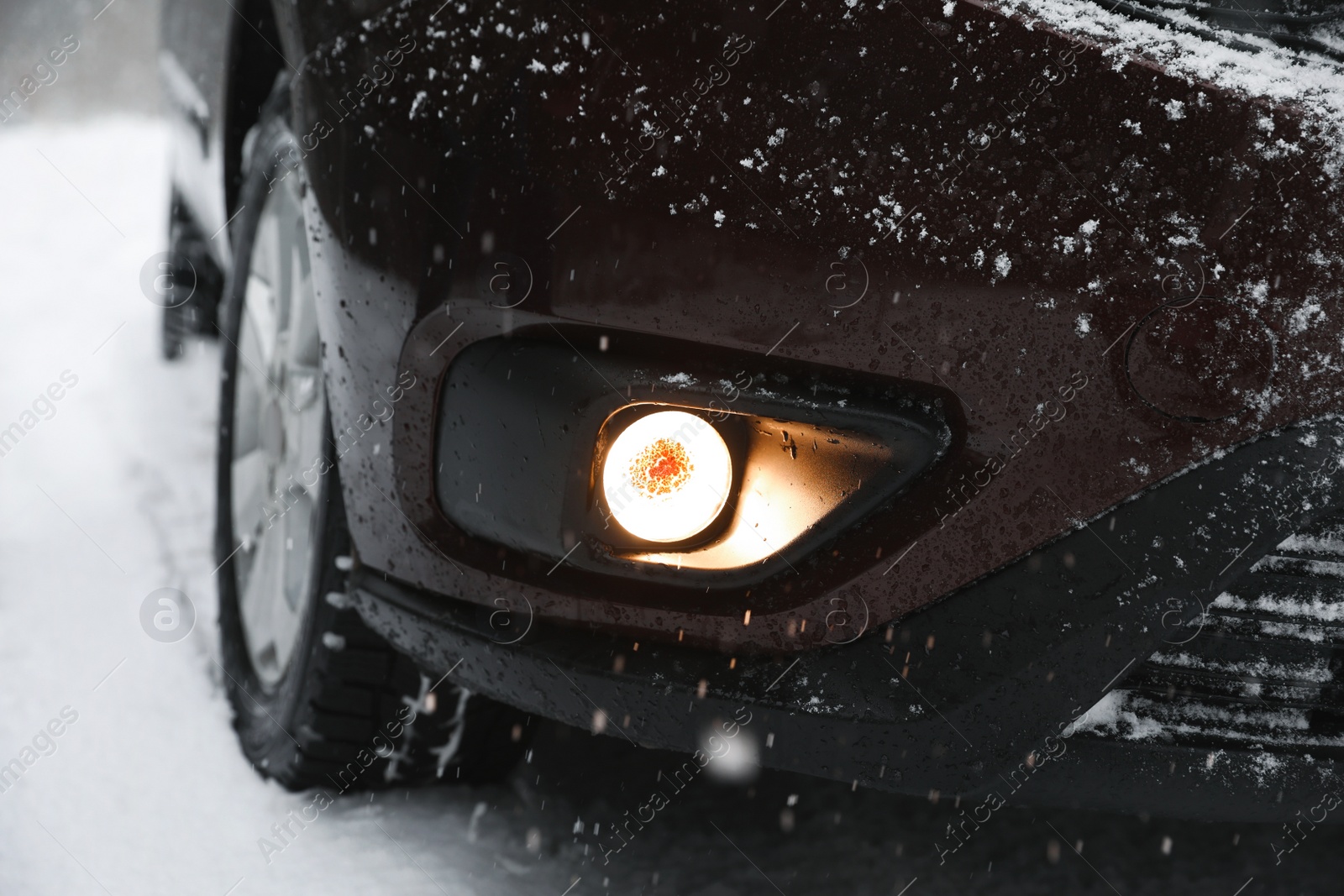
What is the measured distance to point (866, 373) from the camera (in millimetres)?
1098

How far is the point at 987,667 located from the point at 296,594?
1040 mm

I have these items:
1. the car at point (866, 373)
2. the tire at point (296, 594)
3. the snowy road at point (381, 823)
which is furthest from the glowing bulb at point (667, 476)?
the snowy road at point (381, 823)

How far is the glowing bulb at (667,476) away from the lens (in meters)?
1.16

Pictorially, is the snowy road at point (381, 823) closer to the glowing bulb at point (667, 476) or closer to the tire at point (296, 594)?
the tire at point (296, 594)

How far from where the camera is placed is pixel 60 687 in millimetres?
1905

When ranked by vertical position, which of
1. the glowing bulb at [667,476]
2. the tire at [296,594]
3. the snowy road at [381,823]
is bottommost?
the snowy road at [381,823]

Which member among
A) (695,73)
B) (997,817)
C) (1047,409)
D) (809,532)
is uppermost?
(695,73)

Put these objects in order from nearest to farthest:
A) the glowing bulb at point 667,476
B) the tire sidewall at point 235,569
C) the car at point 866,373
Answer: the car at point 866,373 < the glowing bulb at point 667,476 < the tire sidewall at point 235,569

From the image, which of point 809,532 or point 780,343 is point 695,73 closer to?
point 780,343

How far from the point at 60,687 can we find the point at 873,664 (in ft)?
5.01

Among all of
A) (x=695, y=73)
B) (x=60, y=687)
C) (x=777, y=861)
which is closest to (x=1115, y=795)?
(x=777, y=861)

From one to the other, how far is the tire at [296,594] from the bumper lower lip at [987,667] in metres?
0.32

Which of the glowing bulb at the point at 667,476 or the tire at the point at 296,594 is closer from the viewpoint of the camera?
the glowing bulb at the point at 667,476

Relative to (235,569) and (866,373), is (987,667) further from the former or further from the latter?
(235,569)
